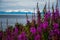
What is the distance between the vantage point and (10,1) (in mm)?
4945

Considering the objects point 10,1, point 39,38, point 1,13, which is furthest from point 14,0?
point 39,38

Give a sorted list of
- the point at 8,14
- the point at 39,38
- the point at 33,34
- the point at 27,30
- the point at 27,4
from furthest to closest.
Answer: the point at 27,4 < the point at 8,14 < the point at 27,30 < the point at 33,34 < the point at 39,38

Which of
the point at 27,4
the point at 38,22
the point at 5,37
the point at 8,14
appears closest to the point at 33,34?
the point at 38,22

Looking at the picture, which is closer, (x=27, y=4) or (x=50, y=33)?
(x=50, y=33)

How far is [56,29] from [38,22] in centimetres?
23

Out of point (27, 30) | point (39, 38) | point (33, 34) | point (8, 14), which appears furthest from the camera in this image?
point (8, 14)

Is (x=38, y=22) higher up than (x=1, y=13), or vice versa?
(x=38, y=22)

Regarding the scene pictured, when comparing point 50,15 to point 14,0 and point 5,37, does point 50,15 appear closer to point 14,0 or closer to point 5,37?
point 5,37

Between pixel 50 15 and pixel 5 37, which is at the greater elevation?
pixel 50 15

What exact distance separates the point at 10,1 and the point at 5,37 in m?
3.01

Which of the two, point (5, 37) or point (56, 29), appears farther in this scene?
point (5, 37)

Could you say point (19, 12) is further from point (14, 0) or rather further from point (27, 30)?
point (27, 30)

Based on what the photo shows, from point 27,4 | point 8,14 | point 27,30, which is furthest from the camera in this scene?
point 27,4

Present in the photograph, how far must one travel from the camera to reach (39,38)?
69.2 inches
